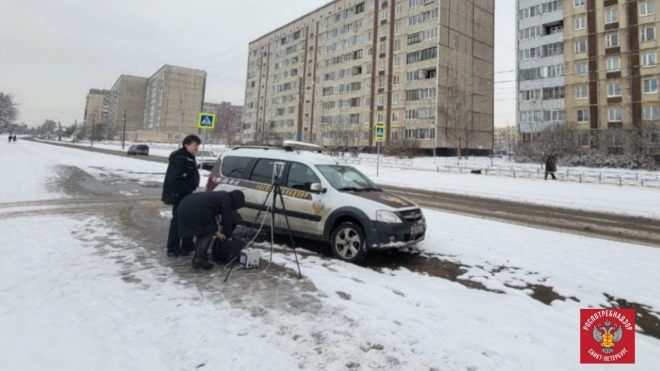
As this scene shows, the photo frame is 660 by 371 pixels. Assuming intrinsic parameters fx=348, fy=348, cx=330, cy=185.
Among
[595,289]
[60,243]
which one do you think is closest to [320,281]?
[595,289]

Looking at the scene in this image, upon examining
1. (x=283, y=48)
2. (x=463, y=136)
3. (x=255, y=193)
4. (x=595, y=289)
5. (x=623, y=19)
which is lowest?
(x=595, y=289)

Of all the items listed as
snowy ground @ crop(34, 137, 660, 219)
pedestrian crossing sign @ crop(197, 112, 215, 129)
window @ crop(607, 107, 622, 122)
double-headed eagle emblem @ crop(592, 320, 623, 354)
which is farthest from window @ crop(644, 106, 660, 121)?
double-headed eagle emblem @ crop(592, 320, 623, 354)

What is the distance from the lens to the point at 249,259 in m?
5.04

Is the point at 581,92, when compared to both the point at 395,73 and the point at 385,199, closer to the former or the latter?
the point at 395,73

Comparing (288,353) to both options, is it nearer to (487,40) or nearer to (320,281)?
(320,281)

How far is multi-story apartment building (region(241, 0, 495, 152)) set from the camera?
5040 cm

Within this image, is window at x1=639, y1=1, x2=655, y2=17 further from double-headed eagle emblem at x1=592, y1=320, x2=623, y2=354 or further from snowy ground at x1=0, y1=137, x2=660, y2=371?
double-headed eagle emblem at x1=592, y1=320, x2=623, y2=354

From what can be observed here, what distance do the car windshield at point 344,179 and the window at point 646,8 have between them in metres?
48.6

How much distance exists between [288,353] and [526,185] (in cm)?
2047

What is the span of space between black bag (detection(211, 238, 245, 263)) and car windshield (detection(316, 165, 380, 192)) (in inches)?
74.5

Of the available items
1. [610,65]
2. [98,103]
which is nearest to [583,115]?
[610,65]

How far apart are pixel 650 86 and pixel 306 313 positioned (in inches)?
1922

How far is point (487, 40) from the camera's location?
57.8 meters

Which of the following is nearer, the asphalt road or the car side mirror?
the car side mirror
